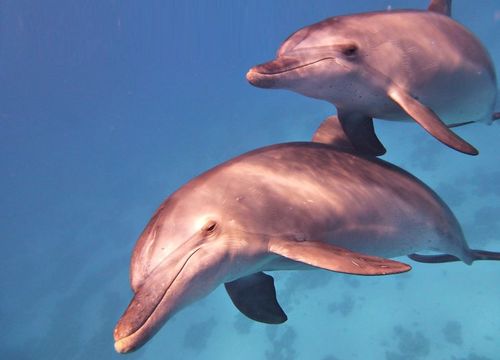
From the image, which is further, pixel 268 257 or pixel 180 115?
pixel 180 115

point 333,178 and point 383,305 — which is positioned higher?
point 333,178

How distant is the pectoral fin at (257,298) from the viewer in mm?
3727

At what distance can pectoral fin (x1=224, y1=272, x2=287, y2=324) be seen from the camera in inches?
147

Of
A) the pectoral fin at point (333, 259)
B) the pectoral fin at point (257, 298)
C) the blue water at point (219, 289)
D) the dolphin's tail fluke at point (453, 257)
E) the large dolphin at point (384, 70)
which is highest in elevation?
the large dolphin at point (384, 70)

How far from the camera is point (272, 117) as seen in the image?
132 ft

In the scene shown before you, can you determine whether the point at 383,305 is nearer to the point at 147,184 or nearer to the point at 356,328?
the point at 356,328

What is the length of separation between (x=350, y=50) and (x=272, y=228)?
1567 millimetres

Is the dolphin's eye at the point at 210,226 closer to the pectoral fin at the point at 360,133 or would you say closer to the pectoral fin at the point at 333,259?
the pectoral fin at the point at 333,259

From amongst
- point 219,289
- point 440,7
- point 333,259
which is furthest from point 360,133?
point 219,289

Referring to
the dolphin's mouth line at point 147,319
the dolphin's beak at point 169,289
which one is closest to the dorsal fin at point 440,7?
the dolphin's beak at point 169,289

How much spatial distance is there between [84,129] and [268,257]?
86.9m

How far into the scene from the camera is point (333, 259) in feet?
8.17

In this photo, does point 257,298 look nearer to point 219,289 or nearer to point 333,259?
point 333,259

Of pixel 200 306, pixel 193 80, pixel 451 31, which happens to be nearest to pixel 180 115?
pixel 193 80
